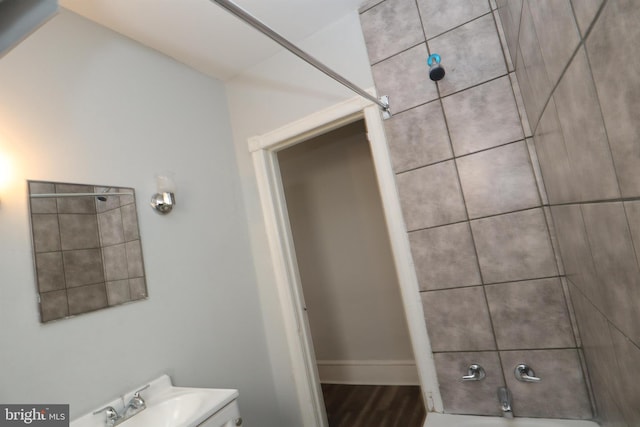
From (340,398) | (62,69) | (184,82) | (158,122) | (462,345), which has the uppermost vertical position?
(184,82)

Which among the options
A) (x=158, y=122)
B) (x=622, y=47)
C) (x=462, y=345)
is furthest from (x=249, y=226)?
(x=622, y=47)

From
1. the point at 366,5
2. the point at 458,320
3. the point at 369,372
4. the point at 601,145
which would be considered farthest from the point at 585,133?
the point at 369,372

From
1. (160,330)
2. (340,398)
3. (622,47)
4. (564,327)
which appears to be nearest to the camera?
(622,47)

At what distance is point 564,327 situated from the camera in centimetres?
133

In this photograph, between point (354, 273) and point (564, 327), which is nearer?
point (564, 327)

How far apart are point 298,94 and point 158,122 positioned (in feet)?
2.49

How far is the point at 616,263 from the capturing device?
1.77 feet

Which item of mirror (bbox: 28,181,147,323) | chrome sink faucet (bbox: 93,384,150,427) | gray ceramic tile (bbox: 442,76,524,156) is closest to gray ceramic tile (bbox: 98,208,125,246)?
mirror (bbox: 28,181,147,323)

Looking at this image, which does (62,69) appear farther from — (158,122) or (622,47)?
(622,47)

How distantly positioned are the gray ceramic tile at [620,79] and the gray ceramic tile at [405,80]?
118 centimetres

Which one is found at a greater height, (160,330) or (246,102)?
(246,102)

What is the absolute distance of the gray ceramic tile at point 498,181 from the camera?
1.38 metres

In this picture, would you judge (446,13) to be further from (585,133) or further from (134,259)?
(134,259)

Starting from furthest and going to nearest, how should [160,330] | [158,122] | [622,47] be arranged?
1. [158,122]
2. [160,330]
3. [622,47]
